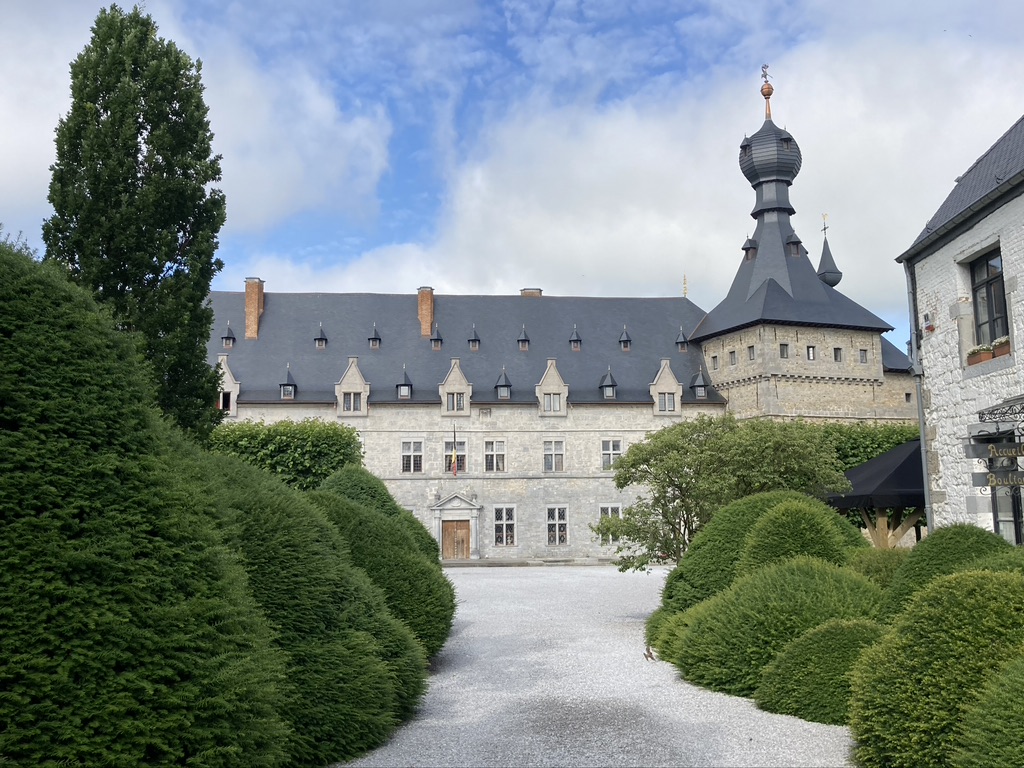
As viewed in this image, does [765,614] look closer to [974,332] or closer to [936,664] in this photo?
[936,664]

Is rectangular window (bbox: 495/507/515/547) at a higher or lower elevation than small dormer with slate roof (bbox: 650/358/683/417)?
lower

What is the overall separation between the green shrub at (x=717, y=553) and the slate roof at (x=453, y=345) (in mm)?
30191

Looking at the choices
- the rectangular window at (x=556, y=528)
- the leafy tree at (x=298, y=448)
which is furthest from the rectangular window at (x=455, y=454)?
the leafy tree at (x=298, y=448)

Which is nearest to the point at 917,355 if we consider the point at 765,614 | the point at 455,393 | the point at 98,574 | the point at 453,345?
the point at 765,614

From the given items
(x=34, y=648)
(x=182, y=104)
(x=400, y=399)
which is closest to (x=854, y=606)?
(x=34, y=648)

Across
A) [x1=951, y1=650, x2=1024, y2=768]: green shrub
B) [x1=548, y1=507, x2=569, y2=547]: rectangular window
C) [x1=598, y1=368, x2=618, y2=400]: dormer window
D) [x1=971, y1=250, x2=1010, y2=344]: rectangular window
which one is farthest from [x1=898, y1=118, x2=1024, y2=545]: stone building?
[x1=548, y1=507, x2=569, y2=547]: rectangular window

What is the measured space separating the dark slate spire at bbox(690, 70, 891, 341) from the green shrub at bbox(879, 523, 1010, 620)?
33.7m

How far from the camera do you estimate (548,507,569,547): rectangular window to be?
41531 millimetres

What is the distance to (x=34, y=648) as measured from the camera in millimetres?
3842

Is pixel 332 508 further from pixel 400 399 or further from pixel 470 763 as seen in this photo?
pixel 400 399

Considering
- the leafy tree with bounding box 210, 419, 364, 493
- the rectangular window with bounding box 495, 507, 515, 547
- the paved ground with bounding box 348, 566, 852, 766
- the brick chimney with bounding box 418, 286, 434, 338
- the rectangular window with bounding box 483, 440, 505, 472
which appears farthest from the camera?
the brick chimney with bounding box 418, 286, 434, 338

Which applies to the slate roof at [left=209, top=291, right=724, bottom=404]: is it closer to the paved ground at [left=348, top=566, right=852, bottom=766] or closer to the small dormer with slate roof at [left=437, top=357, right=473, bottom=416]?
the small dormer with slate roof at [left=437, top=357, right=473, bottom=416]

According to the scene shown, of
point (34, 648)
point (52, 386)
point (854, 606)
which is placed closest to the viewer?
point (34, 648)

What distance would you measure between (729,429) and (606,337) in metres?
28.2
